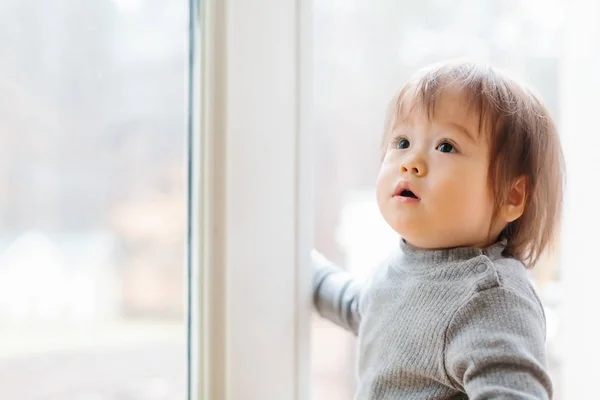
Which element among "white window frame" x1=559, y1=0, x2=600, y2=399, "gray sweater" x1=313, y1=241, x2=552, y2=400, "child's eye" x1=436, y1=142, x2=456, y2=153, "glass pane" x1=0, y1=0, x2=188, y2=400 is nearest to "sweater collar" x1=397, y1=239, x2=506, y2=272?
"gray sweater" x1=313, y1=241, x2=552, y2=400

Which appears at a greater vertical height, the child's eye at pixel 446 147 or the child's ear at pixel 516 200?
the child's eye at pixel 446 147

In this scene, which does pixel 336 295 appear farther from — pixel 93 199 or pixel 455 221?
pixel 93 199

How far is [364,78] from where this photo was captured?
3.47 ft

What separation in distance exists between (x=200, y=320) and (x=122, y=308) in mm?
83

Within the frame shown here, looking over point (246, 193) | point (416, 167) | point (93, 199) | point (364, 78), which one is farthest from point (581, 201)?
point (93, 199)

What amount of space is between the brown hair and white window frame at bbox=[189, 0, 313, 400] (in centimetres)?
14

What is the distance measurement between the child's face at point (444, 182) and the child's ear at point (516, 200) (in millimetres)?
21

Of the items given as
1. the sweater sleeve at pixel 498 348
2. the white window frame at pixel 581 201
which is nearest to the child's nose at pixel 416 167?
the sweater sleeve at pixel 498 348

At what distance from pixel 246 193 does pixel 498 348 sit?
305 millimetres

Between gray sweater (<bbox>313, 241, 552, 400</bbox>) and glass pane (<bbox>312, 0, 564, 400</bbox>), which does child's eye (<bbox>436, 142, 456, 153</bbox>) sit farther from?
glass pane (<bbox>312, 0, 564, 400</bbox>)

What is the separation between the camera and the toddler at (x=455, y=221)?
704 millimetres

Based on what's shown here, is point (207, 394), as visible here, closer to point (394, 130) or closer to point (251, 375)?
point (251, 375)

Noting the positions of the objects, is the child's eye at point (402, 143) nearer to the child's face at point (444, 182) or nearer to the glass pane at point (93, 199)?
the child's face at point (444, 182)

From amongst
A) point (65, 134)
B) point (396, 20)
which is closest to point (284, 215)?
point (65, 134)
